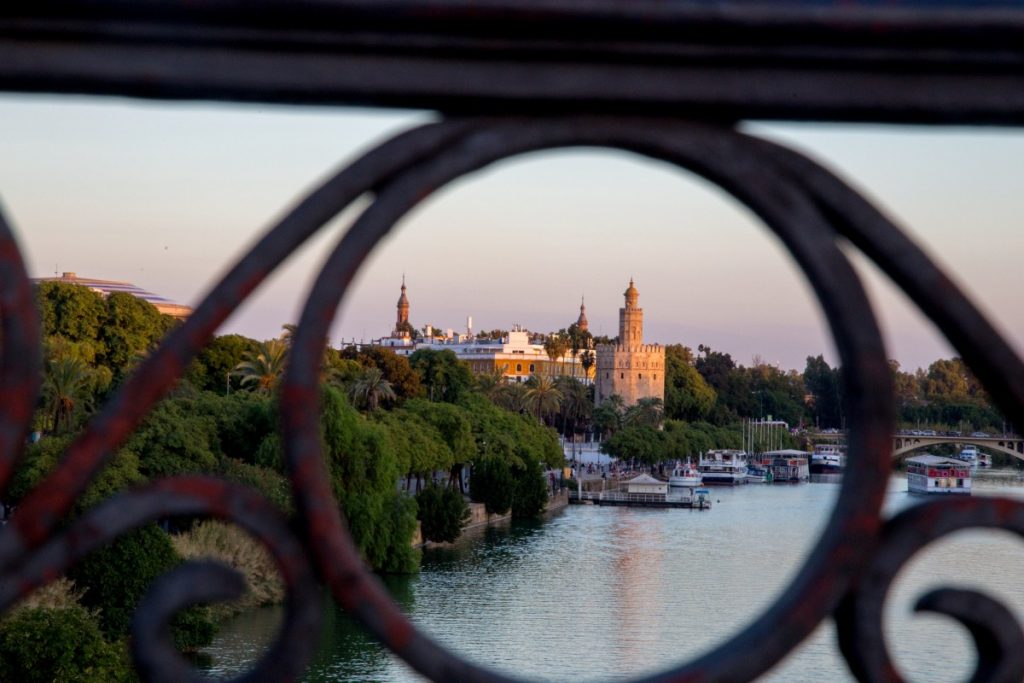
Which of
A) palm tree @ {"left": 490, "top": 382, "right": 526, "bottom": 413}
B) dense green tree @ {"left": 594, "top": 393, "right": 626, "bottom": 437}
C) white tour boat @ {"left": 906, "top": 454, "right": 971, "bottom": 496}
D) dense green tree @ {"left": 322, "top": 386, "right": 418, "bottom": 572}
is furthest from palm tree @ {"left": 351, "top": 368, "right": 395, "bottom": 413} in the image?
dense green tree @ {"left": 594, "top": 393, "right": 626, "bottom": 437}

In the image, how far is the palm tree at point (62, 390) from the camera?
843 inches

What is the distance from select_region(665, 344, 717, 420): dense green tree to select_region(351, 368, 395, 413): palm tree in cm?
3621

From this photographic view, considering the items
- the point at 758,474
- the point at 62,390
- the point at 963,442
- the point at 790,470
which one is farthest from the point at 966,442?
the point at 62,390

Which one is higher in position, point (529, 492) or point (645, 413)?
point (645, 413)

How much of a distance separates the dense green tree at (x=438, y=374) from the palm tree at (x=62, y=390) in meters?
21.0

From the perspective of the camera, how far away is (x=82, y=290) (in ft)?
107

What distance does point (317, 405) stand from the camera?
76cm

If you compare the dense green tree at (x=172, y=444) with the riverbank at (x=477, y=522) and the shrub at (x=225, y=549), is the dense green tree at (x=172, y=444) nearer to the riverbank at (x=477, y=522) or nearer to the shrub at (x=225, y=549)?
the shrub at (x=225, y=549)

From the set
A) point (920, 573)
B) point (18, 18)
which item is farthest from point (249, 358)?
point (18, 18)

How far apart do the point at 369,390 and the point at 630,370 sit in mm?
36148

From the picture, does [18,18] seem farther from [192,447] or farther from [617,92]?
[192,447]

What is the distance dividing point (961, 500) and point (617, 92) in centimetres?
31

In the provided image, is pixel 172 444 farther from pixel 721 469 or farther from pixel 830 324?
pixel 721 469

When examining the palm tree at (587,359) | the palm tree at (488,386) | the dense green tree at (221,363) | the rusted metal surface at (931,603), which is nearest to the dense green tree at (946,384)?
the palm tree at (587,359)
